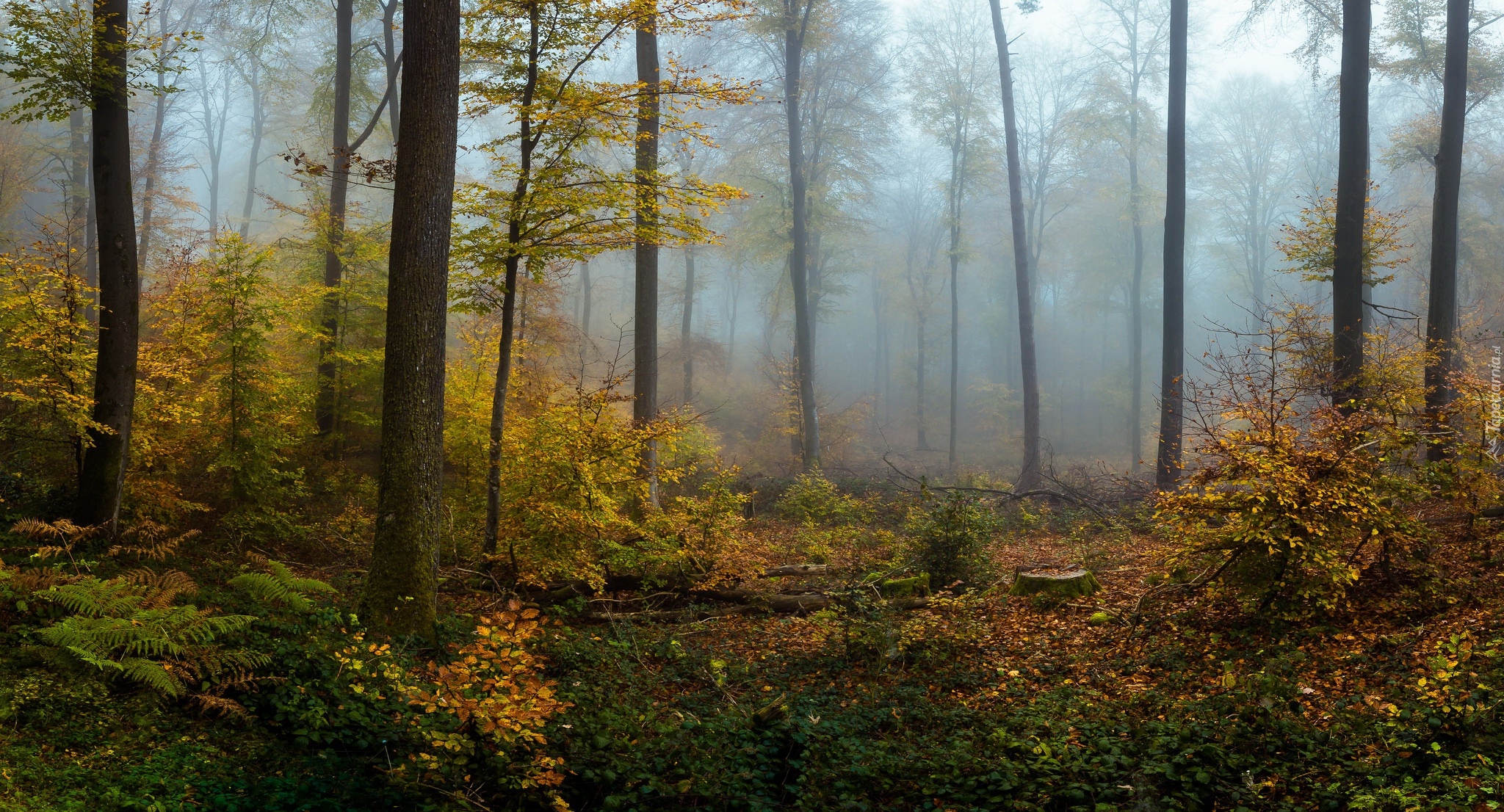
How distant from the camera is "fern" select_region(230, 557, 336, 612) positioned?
5.57m

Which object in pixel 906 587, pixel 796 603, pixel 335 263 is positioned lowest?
pixel 796 603

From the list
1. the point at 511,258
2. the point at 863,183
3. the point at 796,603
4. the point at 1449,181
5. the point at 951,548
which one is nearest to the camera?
the point at 796,603

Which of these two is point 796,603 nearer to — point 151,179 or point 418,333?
point 418,333

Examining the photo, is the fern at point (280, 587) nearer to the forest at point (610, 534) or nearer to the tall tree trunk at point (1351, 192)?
the forest at point (610, 534)

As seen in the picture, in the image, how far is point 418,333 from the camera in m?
6.04

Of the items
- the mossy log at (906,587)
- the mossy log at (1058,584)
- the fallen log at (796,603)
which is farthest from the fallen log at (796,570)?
the mossy log at (1058,584)

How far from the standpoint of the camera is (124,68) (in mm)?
7297

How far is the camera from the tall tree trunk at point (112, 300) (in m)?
7.32

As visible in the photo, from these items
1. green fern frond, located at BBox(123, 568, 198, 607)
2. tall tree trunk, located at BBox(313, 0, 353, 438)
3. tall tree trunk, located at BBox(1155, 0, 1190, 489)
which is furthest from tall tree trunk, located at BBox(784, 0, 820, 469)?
green fern frond, located at BBox(123, 568, 198, 607)

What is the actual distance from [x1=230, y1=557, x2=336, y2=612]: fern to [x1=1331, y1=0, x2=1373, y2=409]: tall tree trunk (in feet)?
39.5

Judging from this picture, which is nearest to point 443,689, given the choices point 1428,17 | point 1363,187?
point 1363,187

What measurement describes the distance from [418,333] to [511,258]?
254cm

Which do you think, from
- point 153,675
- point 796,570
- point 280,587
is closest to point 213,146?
point 280,587

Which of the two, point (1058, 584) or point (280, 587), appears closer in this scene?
point (280, 587)
